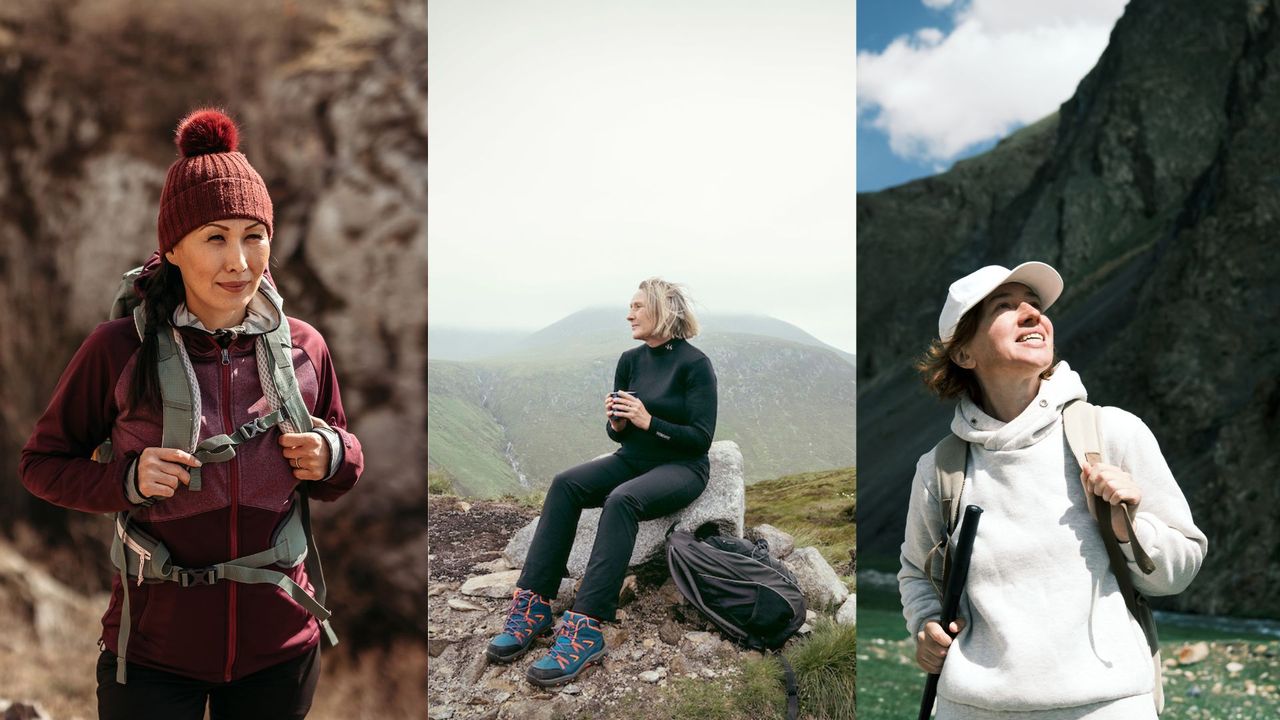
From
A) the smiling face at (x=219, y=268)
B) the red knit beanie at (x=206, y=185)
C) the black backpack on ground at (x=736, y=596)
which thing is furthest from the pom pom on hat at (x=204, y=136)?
the black backpack on ground at (x=736, y=596)

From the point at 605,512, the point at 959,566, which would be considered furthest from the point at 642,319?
the point at 959,566

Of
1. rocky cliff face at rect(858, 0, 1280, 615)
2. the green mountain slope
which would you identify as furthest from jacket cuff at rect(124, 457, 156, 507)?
rocky cliff face at rect(858, 0, 1280, 615)

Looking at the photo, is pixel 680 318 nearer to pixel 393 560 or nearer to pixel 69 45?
pixel 393 560

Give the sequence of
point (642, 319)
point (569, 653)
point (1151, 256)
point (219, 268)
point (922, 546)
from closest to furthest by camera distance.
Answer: point (922, 546) → point (219, 268) → point (569, 653) → point (642, 319) → point (1151, 256)

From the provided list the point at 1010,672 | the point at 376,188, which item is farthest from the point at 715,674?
the point at 1010,672

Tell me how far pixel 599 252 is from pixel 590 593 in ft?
5.13

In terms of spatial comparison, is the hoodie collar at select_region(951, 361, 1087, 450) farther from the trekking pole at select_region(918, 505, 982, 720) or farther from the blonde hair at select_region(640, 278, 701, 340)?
the blonde hair at select_region(640, 278, 701, 340)

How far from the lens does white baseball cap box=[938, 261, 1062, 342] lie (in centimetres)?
232

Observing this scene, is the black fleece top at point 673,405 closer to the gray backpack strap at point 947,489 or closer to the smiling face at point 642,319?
the smiling face at point 642,319

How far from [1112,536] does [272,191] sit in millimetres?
3477

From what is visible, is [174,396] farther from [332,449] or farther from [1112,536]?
[1112,536]

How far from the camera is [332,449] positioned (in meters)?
2.55

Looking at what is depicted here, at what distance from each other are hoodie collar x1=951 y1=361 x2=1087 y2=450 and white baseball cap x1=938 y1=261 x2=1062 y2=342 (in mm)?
183

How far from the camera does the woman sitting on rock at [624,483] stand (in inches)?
188
